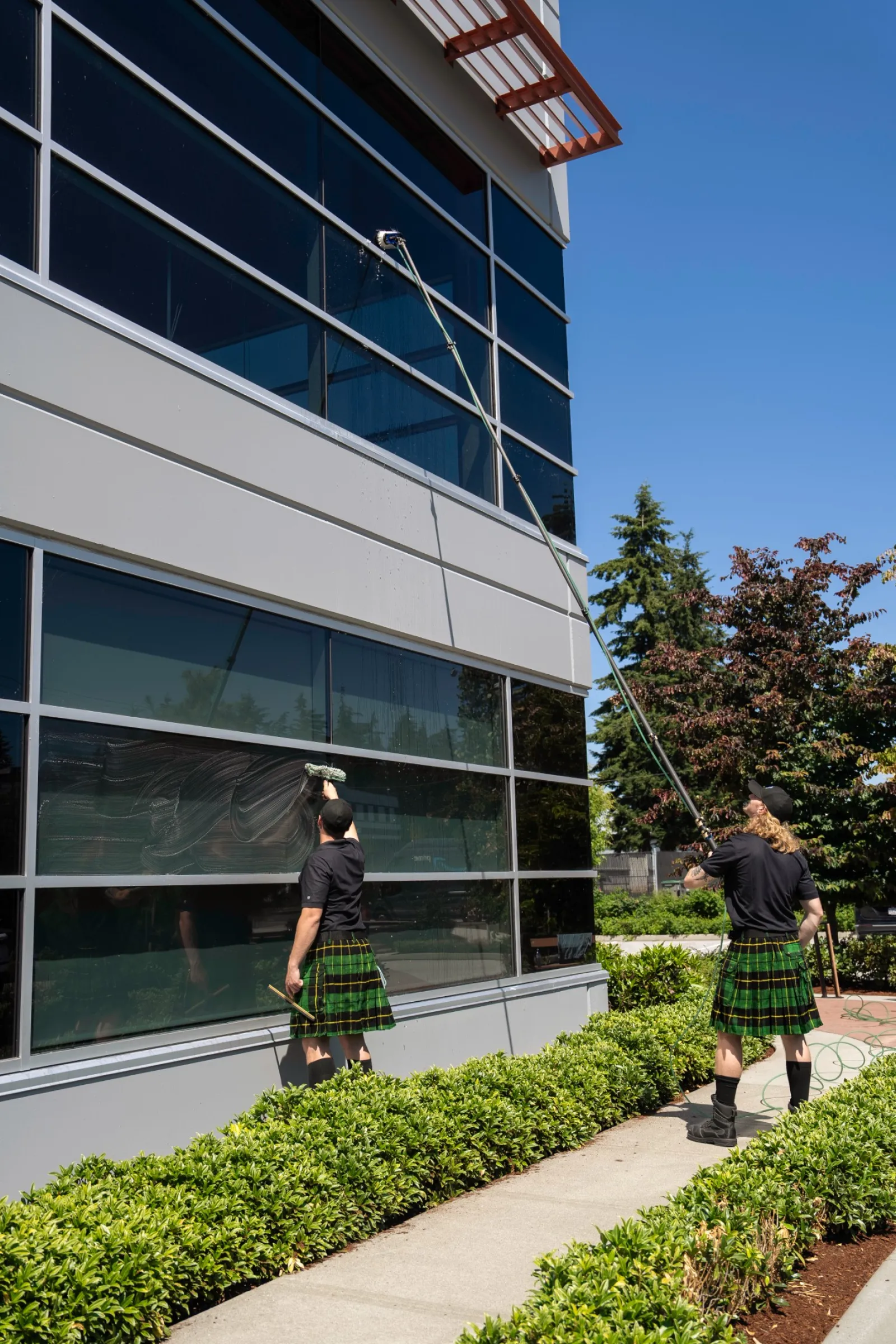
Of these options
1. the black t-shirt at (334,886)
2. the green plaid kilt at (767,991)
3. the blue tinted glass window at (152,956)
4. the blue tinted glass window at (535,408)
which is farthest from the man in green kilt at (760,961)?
the blue tinted glass window at (535,408)

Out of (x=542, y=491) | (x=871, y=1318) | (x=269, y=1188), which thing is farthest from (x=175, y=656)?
(x=542, y=491)

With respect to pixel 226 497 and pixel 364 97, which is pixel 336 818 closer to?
pixel 226 497

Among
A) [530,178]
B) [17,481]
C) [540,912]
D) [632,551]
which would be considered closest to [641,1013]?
[540,912]

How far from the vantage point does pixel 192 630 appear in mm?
6109

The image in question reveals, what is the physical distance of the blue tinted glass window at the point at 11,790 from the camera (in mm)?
4949

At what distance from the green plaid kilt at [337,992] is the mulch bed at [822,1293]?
8.24 feet

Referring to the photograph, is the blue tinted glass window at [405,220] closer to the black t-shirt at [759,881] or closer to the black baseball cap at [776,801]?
the black baseball cap at [776,801]

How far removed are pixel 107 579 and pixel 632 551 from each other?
42.9 metres

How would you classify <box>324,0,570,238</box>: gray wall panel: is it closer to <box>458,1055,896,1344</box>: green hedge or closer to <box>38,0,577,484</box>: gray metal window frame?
<box>38,0,577,484</box>: gray metal window frame

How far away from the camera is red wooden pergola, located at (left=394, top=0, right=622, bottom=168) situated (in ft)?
28.9

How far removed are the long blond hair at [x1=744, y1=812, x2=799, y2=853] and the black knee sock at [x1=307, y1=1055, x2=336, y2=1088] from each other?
2.66m

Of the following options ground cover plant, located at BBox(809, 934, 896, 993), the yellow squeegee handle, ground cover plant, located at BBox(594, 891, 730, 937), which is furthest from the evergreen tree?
the yellow squeegee handle

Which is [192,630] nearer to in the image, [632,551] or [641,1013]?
[641,1013]

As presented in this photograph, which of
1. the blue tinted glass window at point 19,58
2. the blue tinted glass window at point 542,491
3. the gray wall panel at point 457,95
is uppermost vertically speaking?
the gray wall panel at point 457,95
